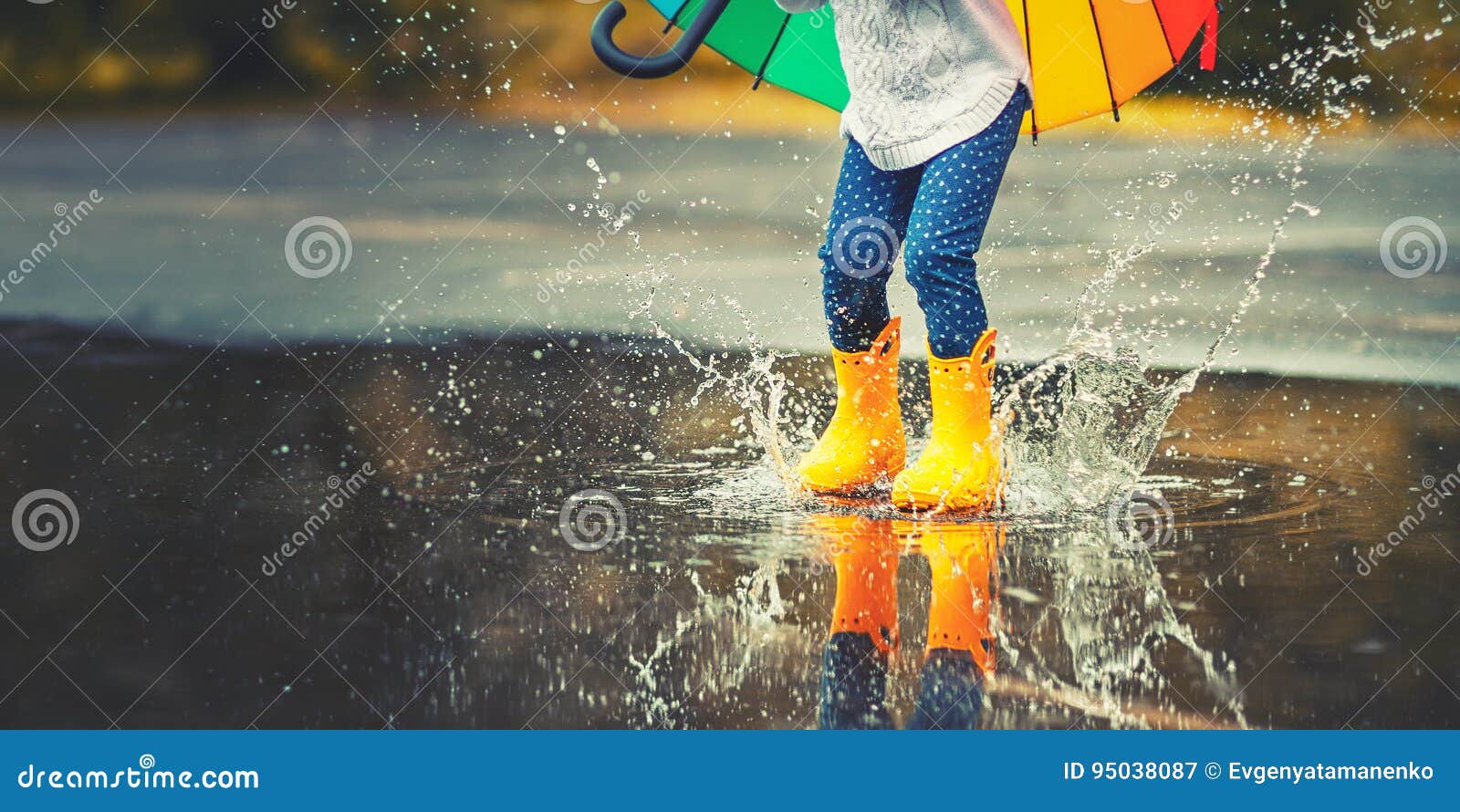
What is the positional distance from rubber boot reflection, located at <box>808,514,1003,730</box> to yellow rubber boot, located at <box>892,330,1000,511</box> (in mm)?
78

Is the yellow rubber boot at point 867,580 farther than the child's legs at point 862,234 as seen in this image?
No

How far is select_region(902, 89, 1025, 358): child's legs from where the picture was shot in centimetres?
264

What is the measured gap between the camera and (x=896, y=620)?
2090 mm

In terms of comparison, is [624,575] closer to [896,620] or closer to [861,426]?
[896,620]

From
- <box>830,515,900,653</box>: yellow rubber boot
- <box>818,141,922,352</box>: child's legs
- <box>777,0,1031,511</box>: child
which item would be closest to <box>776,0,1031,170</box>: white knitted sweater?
<box>777,0,1031,511</box>: child

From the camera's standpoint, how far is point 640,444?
11.3ft

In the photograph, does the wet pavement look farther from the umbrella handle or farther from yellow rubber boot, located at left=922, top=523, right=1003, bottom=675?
the umbrella handle

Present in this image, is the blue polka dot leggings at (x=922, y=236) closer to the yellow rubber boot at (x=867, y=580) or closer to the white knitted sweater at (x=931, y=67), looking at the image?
the white knitted sweater at (x=931, y=67)

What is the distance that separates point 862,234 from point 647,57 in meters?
0.80

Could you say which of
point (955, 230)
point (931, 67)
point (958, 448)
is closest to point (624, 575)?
point (958, 448)

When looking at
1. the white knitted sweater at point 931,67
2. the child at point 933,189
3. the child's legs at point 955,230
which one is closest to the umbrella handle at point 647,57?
the child at point 933,189

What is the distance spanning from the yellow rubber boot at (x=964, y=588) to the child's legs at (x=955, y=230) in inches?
14.9

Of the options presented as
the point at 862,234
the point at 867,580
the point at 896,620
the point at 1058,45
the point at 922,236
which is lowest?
the point at 896,620

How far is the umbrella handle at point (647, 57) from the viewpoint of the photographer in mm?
2119
